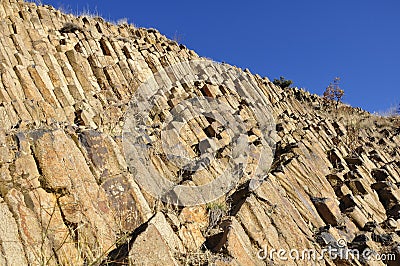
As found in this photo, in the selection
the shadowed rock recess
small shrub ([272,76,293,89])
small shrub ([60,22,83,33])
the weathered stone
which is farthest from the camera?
small shrub ([272,76,293,89])

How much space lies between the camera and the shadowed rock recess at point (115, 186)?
13.4 feet

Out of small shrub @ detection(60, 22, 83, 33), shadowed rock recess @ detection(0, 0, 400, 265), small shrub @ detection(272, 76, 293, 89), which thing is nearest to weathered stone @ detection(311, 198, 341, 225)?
shadowed rock recess @ detection(0, 0, 400, 265)

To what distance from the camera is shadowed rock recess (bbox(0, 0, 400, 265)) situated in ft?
13.4

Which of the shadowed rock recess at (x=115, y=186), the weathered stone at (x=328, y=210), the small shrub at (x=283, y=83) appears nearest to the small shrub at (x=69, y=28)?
the shadowed rock recess at (x=115, y=186)

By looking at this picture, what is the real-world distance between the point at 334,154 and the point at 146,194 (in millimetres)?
8432

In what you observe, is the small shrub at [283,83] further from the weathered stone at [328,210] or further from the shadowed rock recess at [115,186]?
the weathered stone at [328,210]

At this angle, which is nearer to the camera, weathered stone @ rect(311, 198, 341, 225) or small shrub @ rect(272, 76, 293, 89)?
weathered stone @ rect(311, 198, 341, 225)

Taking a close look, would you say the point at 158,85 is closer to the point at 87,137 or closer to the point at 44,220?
the point at 87,137

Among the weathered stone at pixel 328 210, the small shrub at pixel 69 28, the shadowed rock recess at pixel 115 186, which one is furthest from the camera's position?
the small shrub at pixel 69 28

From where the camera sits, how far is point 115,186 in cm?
518

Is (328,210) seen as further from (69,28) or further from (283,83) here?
(283,83)

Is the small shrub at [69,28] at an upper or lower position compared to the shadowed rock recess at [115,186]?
upper

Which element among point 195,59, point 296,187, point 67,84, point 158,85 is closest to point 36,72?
point 67,84

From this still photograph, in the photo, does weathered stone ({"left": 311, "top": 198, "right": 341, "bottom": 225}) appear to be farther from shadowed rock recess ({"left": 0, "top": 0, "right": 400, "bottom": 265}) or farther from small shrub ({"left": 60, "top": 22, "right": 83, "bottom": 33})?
small shrub ({"left": 60, "top": 22, "right": 83, "bottom": 33})
